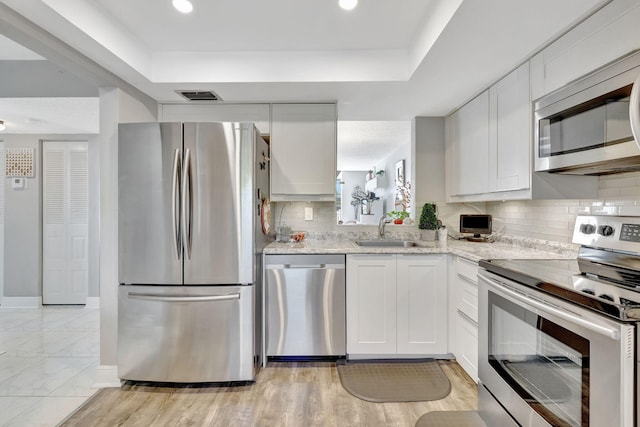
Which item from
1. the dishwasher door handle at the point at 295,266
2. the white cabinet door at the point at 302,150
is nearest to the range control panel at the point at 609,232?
the dishwasher door handle at the point at 295,266

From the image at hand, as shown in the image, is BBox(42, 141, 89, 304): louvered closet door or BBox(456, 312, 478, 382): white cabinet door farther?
BBox(42, 141, 89, 304): louvered closet door

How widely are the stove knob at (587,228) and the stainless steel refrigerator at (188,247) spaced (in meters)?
1.84

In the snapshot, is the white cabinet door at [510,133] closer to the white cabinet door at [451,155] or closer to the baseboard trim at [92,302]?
the white cabinet door at [451,155]

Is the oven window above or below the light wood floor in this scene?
above

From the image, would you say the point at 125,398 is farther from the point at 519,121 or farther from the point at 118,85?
the point at 519,121

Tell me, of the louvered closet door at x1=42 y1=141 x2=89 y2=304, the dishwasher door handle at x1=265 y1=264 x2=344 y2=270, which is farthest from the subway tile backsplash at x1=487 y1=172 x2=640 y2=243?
the louvered closet door at x1=42 y1=141 x2=89 y2=304

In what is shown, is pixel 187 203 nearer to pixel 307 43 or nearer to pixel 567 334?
pixel 307 43

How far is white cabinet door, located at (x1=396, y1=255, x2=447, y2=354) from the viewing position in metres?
2.39

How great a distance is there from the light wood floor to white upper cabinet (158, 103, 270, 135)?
6.73 ft

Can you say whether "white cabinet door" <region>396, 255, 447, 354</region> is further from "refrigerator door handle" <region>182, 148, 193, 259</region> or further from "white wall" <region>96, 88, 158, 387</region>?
"white wall" <region>96, 88, 158, 387</region>

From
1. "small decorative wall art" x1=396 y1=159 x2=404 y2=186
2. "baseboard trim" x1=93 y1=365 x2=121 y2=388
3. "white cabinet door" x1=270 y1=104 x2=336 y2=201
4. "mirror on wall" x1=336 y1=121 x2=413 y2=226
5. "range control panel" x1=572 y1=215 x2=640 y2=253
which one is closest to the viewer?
"range control panel" x1=572 y1=215 x2=640 y2=253

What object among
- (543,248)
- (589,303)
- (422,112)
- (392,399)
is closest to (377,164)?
(422,112)

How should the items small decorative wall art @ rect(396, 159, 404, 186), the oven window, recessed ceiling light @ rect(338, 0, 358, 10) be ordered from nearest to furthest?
the oven window, recessed ceiling light @ rect(338, 0, 358, 10), small decorative wall art @ rect(396, 159, 404, 186)

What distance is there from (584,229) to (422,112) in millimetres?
1842
